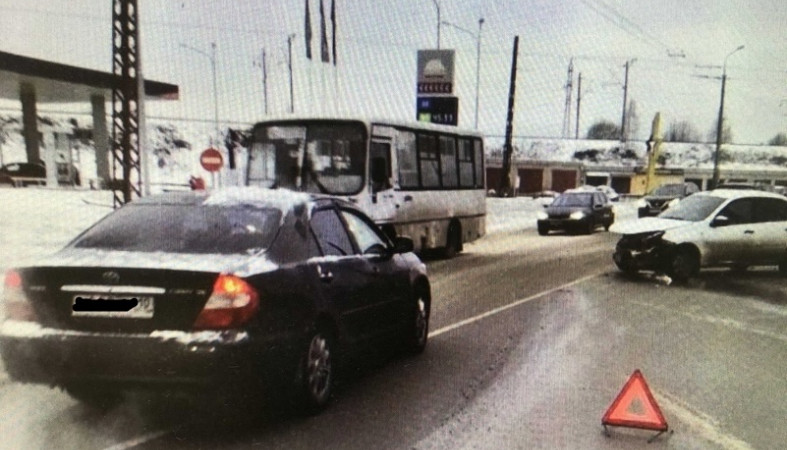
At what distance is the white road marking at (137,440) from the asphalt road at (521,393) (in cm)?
1

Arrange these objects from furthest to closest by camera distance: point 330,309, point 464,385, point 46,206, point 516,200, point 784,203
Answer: point 516,200 < point 784,203 < point 46,206 < point 464,385 < point 330,309

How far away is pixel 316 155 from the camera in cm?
1193

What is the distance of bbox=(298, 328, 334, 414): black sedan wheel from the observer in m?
4.26

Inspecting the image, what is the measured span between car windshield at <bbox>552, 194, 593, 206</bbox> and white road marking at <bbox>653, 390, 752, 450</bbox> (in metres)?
16.0

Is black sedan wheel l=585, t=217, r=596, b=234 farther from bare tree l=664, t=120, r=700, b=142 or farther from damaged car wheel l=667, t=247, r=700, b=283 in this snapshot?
bare tree l=664, t=120, r=700, b=142

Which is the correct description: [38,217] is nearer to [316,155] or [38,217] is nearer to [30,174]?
[30,174]

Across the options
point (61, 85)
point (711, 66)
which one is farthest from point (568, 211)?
point (61, 85)

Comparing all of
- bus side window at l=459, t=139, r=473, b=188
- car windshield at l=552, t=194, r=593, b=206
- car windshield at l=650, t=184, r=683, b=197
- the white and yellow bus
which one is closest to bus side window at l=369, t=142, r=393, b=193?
the white and yellow bus

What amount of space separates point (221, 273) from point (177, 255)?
36cm

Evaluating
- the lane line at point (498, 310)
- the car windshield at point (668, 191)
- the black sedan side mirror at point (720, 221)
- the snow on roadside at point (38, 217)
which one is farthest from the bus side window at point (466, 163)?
the snow on roadside at point (38, 217)

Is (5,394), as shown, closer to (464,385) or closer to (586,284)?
(464,385)

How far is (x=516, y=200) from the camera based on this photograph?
20.4m

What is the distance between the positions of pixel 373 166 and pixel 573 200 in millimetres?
10362

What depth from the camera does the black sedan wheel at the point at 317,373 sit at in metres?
4.26
